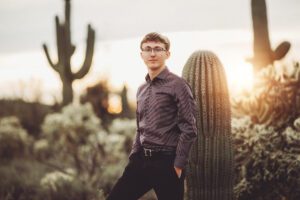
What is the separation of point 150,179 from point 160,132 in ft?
1.06

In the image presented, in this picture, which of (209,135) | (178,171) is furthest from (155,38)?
(209,135)

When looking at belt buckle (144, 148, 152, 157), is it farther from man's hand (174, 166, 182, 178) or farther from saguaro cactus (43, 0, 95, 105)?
saguaro cactus (43, 0, 95, 105)

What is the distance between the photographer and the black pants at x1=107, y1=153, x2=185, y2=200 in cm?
385

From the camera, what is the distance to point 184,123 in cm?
385

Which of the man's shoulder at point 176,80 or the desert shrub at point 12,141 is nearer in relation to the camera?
the man's shoulder at point 176,80

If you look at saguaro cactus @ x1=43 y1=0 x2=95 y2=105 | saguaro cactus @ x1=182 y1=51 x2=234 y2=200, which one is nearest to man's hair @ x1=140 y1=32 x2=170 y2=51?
saguaro cactus @ x1=182 y1=51 x2=234 y2=200

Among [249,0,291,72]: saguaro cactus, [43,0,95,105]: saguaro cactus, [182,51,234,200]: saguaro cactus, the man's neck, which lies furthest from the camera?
[43,0,95,105]: saguaro cactus

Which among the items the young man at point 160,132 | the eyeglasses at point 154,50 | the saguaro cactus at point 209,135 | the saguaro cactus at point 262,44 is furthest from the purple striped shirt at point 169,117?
the saguaro cactus at point 262,44

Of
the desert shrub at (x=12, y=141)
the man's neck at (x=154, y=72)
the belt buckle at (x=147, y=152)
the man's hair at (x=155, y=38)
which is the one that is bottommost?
the desert shrub at (x=12, y=141)

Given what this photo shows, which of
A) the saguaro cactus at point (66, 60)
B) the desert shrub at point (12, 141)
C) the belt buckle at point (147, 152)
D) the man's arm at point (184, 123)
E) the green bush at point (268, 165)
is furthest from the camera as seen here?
the desert shrub at point (12, 141)

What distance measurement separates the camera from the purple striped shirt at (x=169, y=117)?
12.5 ft

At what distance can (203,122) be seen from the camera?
17.9 feet

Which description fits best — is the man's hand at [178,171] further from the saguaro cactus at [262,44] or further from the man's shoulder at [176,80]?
the saguaro cactus at [262,44]

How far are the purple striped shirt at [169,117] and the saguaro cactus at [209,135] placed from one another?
1525 millimetres
